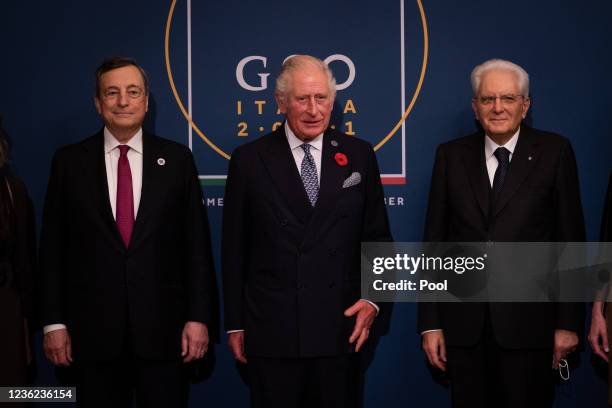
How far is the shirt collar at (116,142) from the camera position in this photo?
3121 millimetres

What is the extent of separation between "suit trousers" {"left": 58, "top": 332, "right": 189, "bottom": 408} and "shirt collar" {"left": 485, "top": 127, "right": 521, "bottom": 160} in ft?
5.06

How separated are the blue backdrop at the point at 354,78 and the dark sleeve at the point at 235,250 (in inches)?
22.6

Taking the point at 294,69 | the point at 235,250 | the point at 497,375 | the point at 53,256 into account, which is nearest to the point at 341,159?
the point at 294,69

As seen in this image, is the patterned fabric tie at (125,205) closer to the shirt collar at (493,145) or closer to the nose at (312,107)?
the nose at (312,107)

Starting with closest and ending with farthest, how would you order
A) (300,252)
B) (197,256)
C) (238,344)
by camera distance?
(300,252)
(238,344)
(197,256)

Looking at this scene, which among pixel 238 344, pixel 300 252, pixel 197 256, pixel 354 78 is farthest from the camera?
pixel 354 78

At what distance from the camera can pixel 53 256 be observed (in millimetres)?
3033

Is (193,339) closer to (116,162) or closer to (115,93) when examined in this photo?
(116,162)

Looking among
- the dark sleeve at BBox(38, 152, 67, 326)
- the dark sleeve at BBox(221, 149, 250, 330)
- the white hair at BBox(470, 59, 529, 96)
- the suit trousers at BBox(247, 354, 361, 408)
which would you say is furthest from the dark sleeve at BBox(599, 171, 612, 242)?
the dark sleeve at BBox(38, 152, 67, 326)

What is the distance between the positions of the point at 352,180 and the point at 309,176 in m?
0.17

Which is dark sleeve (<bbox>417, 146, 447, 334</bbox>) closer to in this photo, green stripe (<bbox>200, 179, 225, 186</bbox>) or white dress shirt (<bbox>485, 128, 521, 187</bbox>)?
white dress shirt (<bbox>485, 128, 521, 187</bbox>)

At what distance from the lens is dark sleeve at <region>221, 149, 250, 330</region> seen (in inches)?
115

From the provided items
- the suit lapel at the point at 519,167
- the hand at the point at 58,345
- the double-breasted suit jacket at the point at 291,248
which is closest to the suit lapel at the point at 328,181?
the double-breasted suit jacket at the point at 291,248

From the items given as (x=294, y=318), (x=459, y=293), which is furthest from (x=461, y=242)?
(x=294, y=318)
